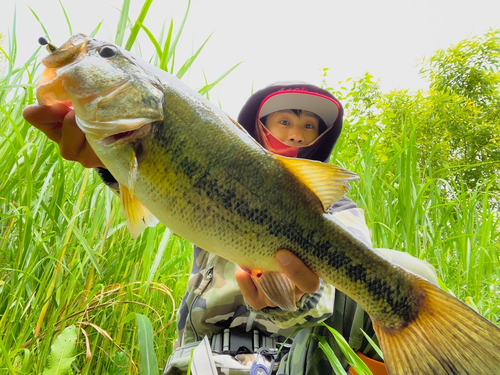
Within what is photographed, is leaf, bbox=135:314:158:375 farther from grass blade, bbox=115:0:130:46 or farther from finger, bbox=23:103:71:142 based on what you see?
grass blade, bbox=115:0:130:46

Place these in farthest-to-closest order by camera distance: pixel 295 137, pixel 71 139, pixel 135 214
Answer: pixel 295 137 < pixel 71 139 < pixel 135 214

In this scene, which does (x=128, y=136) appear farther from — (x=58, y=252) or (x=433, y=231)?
(x=433, y=231)

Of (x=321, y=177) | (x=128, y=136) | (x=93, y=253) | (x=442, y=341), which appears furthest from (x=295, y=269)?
(x=93, y=253)

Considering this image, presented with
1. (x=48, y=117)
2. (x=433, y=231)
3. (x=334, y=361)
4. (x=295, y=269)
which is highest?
(x=48, y=117)

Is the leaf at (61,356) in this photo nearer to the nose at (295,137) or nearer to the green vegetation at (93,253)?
the green vegetation at (93,253)

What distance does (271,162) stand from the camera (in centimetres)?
92

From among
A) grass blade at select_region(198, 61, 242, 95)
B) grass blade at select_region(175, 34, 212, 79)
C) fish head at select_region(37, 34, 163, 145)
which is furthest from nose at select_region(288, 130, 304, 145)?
fish head at select_region(37, 34, 163, 145)

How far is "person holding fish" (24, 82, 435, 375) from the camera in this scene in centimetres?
108

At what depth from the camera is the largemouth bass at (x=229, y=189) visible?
2.88 ft

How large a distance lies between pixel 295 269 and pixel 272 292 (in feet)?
0.38

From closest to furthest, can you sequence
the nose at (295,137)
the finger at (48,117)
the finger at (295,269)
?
the finger at (295,269) < the finger at (48,117) < the nose at (295,137)

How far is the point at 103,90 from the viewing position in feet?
2.92

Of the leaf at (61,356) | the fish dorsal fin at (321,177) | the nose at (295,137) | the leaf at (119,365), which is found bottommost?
the leaf at (119,365)

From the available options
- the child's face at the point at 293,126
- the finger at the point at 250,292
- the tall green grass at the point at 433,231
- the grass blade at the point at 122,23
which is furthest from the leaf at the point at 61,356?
the tall green grass at the point at 433,231
